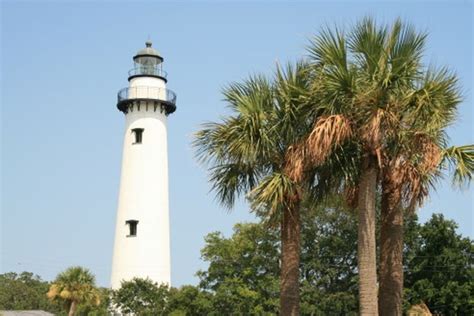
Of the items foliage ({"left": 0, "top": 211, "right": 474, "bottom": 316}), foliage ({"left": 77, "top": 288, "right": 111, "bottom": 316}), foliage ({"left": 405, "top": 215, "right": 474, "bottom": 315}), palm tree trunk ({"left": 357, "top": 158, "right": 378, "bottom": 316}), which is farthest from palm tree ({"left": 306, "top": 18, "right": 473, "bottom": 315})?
foliage ({"left": 405, "top": 215, "right": 474, "bottom": 315})

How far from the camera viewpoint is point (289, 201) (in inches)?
553

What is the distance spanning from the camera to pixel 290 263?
14.0 m

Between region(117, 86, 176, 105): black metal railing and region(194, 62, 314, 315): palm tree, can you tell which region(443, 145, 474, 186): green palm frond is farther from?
region(117, 86, 176, 105): black metal railing

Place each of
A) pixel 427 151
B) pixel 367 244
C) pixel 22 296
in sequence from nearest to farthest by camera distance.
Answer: pixel 367 244, pixel 427 151, pixel 22 296

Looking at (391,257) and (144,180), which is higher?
(144,180)

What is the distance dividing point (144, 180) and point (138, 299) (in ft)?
21.6

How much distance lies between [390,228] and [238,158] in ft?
10.9

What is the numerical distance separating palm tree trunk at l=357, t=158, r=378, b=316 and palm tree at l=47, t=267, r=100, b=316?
26.1 m

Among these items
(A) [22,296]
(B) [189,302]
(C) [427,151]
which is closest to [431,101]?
(C) [427,151]

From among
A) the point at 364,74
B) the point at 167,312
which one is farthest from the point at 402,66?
the point at 167,312

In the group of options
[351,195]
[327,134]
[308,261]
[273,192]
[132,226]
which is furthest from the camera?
[308,261]

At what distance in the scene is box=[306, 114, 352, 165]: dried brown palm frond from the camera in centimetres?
1270

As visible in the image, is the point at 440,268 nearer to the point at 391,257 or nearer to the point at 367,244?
the point at 391,257

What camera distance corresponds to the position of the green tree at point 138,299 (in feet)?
122
